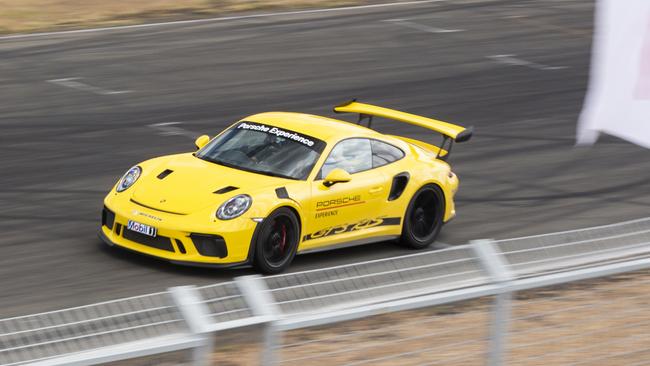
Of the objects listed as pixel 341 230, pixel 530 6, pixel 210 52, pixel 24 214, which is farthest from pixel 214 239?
pixel 530 6

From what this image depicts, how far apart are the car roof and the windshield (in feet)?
0.25

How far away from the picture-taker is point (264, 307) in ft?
14.5

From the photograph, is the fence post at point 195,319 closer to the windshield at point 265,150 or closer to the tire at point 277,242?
the tire at point 277,242

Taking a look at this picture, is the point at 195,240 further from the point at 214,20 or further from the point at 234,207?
the point at 214,20

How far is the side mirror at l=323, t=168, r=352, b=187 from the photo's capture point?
10.3m

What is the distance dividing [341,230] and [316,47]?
10.4m

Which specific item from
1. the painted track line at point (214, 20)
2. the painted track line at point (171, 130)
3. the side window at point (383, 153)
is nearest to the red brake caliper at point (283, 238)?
the side window at point (383, 153)

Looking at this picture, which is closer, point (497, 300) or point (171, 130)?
point (497, 300)

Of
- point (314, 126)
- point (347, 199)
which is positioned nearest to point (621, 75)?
point (347, 199)

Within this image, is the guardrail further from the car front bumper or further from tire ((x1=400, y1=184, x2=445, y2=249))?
tire ((x1=400, y1=184, x2=445, y2=249))

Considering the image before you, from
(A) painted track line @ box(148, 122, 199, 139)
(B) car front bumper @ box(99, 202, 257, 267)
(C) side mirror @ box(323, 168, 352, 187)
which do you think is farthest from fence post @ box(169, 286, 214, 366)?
(A) painted track line @ box(148, 122, 199, 139)

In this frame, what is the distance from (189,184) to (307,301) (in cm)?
554

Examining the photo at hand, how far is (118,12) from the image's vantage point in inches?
880

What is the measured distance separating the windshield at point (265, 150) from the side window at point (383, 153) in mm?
574
